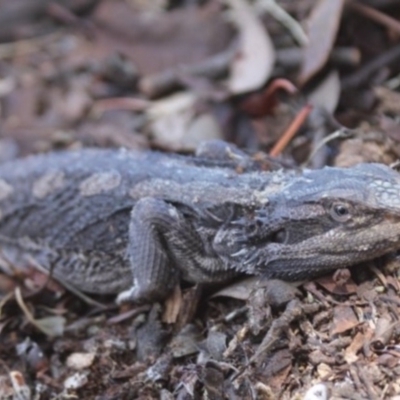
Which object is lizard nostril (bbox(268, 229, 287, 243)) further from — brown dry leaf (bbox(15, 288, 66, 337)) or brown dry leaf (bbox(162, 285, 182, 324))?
brown dry leaf (bbox(15, 288, 66, 337))

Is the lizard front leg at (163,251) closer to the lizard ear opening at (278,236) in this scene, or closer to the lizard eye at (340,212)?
the lizard ear opening at (278,236)

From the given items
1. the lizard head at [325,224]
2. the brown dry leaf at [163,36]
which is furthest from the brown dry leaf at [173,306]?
the brown dry leaf at [163,36]

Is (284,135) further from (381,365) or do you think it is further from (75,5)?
(75,5)

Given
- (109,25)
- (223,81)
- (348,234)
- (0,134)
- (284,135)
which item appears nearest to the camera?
(348,234)

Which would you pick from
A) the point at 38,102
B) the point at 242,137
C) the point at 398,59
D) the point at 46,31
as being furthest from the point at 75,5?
the point at 398,59

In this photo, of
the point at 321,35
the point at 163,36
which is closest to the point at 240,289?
the point at 321,35

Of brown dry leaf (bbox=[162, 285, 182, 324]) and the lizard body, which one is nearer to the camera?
the lizard body

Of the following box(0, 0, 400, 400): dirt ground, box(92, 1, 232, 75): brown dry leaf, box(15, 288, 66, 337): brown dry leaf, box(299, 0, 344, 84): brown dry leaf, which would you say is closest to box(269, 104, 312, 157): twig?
box(0, 0, 400, 400): dirt ground
